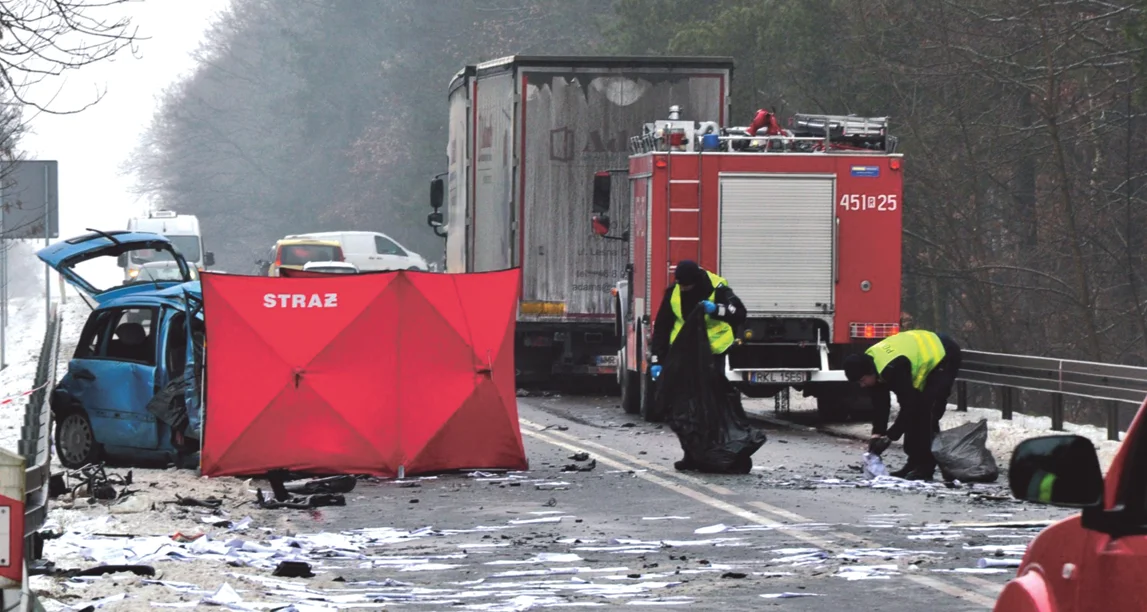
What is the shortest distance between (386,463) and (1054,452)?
1132 cm

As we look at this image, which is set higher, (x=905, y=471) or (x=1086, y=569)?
(x=1086, y=569)

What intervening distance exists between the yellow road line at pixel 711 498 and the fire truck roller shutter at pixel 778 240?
250 cm

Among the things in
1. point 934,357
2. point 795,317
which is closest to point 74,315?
point 795,317

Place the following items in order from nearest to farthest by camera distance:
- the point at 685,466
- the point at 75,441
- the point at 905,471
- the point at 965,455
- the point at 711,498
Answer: the point at 711,498 < the point at 965,455 < the point at 905,471 < the point at 685,466 < the point at 75,441

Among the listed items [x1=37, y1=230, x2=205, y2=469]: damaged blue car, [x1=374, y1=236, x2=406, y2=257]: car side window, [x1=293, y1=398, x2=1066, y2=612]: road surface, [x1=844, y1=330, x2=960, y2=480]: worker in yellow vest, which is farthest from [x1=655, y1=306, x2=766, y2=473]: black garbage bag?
[x1=374, y1=236, x2=406, y2=257]: car side window

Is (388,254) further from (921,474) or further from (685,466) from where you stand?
(921,474)

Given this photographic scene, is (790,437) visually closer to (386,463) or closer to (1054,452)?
(386,463)

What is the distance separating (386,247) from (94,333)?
38.2 metres

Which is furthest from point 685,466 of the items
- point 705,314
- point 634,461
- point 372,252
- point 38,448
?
point 372,252

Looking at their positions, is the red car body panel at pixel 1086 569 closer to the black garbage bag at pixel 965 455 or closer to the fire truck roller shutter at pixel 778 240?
the black garbage bag at pixel 965 455

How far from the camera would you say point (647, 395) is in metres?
20.7

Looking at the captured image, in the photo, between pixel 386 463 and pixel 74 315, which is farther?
pixel 74 315

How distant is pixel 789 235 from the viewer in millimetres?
19797

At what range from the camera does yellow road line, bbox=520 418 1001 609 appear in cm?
934
